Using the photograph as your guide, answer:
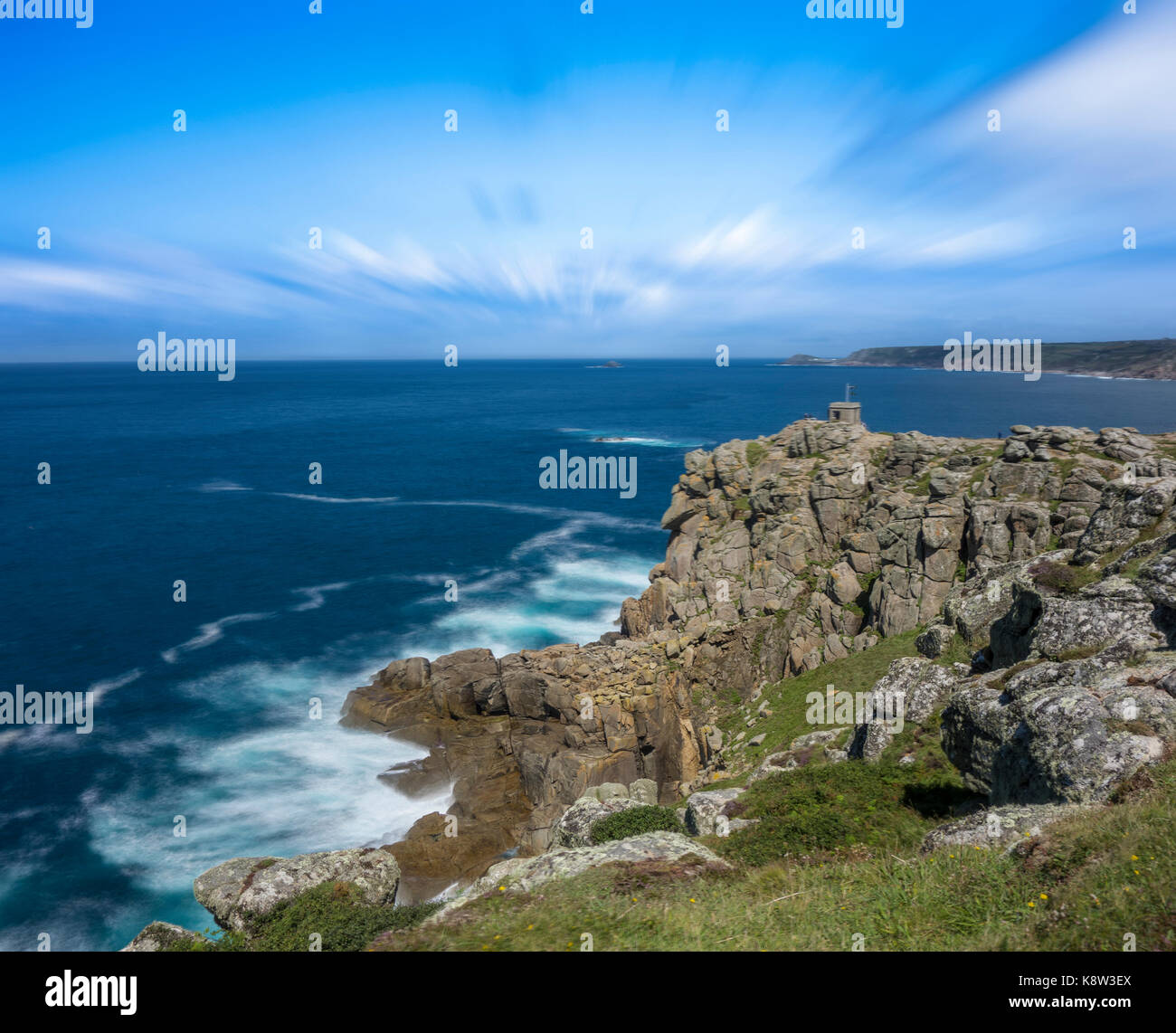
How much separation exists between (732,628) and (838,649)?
6913mm

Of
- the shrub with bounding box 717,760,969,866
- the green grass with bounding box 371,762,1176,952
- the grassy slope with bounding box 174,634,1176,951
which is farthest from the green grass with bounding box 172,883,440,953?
the shrub with bounding box 717,760,969,866

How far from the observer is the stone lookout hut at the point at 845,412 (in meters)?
63.8

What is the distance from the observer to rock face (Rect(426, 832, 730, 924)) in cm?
1517

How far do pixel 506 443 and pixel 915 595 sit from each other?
115095 mm

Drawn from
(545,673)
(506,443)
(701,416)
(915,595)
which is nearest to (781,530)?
(915,595)

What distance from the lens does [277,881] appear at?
63.4ft

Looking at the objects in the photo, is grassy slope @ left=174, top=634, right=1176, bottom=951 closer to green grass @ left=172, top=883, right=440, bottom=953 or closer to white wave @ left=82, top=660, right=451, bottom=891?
green grass @ left=172, top=883, right=440, bottom=953

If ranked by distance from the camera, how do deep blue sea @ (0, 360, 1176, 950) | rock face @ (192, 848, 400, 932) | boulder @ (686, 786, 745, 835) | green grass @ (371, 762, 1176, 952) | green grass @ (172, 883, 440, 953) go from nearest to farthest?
1. green grass @ (371, 762, 1176, 952)
2. green grass @ (172, 883, 440, 953)
3. rock face @ (192, 848, 400, 932)
4. boulder @ (686, 786, 745, 835)
5. deep blue sea @ (0, 360, 1176, 950)

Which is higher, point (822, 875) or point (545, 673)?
point (822, 875)

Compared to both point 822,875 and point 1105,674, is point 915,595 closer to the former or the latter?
point 1105,674

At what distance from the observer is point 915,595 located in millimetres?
42219

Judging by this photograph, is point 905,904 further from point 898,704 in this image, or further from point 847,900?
point 898,704

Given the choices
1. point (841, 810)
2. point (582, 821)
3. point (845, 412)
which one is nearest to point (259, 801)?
point (582, 821)

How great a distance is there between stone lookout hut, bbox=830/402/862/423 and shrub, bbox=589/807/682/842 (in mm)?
51123
